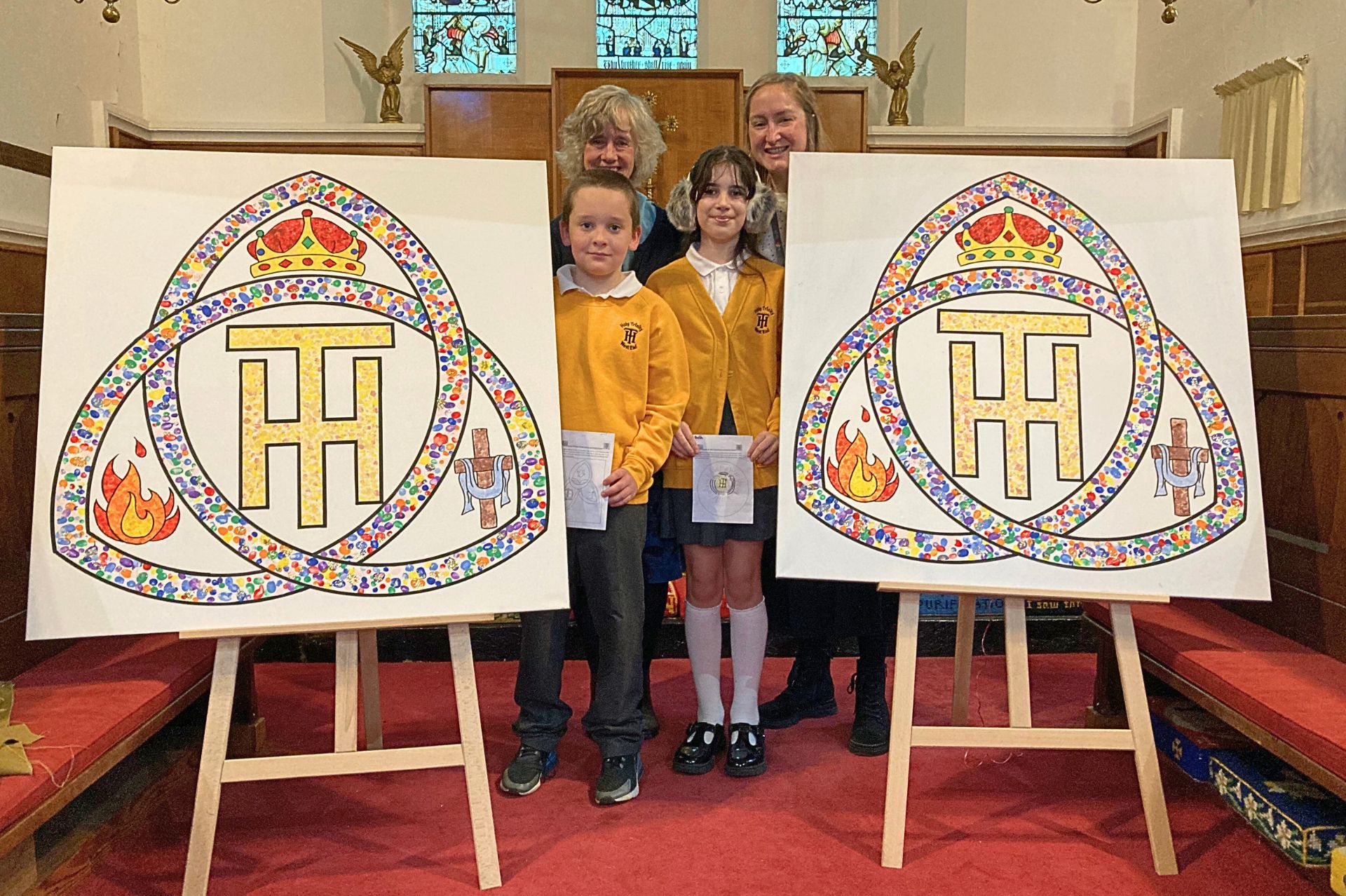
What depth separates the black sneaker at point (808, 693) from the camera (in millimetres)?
2723

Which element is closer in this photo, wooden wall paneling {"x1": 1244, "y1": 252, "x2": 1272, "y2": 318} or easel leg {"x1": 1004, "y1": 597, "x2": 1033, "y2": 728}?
easel leg {"x1": 1004, "y1": 597, "x2": 1033, "y2": 728}

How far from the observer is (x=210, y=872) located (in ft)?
6.33

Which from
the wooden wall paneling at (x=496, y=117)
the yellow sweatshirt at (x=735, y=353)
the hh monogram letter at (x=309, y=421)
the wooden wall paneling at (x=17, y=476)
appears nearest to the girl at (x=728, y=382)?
the yellow sweatshirt at (x=735, y=353)

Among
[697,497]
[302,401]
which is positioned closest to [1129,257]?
[697,497]

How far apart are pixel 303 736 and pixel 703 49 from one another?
502cm

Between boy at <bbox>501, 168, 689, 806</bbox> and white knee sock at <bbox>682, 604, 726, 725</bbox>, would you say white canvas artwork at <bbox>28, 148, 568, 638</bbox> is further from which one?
white knee sock at <bbox>682, 604, 726, 725</bbox>

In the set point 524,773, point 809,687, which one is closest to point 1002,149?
point 809,687

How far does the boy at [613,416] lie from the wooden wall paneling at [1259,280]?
4037 mm

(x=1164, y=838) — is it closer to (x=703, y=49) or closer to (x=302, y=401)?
(x=302, y=401)

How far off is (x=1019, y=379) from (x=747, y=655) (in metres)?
0.87

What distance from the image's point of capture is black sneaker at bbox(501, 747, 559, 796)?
7.27 ft

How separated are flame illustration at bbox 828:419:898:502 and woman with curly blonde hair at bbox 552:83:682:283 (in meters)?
0.70

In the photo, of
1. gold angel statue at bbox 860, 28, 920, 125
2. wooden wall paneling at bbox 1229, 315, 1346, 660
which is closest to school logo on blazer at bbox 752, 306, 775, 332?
wooden wall paneling at bbox 1229, 315, 1346, 660

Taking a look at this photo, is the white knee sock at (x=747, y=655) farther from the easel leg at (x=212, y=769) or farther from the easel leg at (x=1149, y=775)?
the easel leg at (x=212, y=769)
